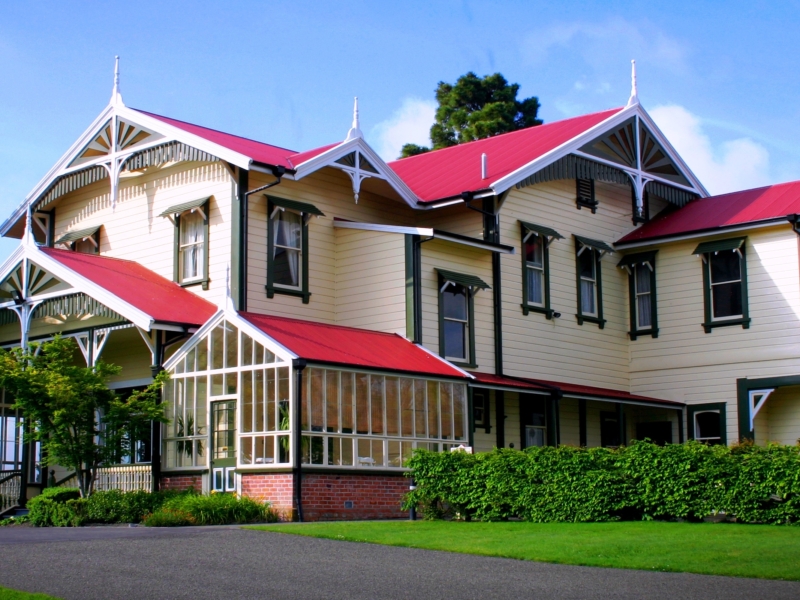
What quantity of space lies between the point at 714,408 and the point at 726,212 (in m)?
5.20

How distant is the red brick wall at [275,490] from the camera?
69.8 ft

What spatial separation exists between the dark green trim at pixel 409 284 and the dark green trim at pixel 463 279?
840 mm

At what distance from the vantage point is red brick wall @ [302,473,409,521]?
70.8ft

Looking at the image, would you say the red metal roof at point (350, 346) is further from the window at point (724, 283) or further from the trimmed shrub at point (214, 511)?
the window at point (724, 283)

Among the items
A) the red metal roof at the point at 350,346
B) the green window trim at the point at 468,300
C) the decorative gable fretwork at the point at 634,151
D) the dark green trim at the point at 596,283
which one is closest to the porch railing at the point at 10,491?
the red metal roof at the point at 350,346

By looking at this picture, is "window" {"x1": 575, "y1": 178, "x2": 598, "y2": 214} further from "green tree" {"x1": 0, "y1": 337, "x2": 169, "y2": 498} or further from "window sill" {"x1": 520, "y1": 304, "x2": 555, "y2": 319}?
"green tree" {"x1": 0, "y1": 337, "x2": 169, "y2": 498}

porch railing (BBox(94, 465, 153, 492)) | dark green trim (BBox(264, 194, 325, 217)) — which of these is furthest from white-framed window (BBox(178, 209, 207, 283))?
porch railing (BBox(94, 465, 153, 492))

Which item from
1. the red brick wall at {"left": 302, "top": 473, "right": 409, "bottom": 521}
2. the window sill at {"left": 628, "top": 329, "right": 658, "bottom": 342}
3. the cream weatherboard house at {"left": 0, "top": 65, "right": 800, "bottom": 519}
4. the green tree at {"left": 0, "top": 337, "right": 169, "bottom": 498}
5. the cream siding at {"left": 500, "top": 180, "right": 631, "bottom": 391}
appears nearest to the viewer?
the red brick wall at {"left": 302, "top": 473, "right": 409, "bottom": 521}

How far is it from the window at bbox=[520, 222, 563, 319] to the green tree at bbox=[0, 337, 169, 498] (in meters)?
9.76

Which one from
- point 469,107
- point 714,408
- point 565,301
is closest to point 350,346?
point 565,301

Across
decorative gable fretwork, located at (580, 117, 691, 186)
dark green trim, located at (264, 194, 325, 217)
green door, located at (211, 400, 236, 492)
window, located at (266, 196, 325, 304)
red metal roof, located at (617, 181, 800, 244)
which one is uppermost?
decorative gable fretwork, located at (580, 117, 691, 186)

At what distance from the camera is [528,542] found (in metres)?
15.7

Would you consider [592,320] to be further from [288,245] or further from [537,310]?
[288,245]

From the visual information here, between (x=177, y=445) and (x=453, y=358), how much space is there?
6.67 meters
